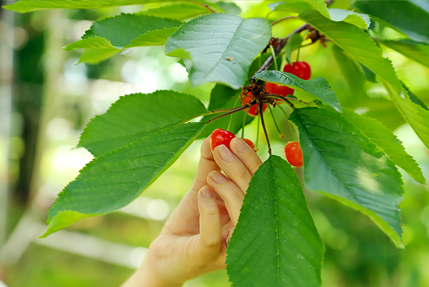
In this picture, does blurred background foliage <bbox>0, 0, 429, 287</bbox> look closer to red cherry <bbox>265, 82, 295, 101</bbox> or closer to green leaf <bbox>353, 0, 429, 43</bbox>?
green leaf <bbox>353, 0, 429, 43</bbox>

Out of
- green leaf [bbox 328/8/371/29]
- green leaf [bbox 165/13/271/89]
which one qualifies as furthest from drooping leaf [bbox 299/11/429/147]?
green leaf [bbox 165/13/271/89]

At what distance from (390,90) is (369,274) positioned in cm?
201

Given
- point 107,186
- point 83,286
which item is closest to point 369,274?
point 107,186

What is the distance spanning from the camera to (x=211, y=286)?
3.45 meters

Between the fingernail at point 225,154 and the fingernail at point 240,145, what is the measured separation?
0.02 m

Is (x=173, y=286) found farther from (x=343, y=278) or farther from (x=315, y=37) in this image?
(x=343, y=278)

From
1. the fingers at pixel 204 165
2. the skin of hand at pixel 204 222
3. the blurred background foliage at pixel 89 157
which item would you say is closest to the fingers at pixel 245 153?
the skin of hand at pixel 204 222

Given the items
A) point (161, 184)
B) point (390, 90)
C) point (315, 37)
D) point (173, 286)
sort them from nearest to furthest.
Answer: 1. point (390, 90)
2. point (315, 37)
3. point (173, 286)
4. point (161, 184)

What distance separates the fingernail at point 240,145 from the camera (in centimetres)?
63

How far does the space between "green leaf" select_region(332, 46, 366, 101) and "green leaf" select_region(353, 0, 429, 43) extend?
126 millimetres

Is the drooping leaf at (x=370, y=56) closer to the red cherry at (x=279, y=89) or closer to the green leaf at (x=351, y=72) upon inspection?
the red cherry at (x=279, y=89)

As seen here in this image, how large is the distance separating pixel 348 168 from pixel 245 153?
24cm

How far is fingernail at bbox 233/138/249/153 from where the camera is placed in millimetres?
635

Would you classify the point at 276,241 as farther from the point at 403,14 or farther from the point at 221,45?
the point at 403,14
